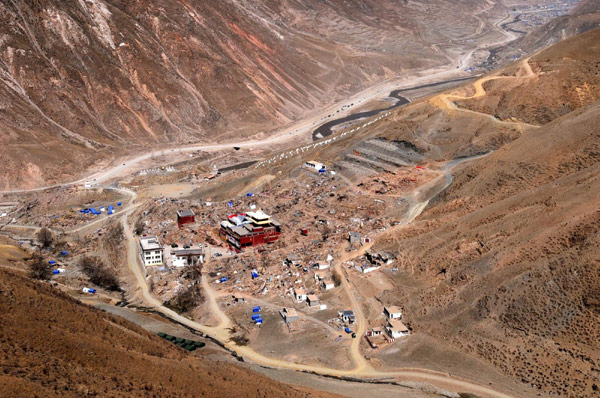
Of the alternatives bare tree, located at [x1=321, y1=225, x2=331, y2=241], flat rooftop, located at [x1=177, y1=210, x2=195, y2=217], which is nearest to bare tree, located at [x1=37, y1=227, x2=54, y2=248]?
flat rooftop, located at [x1=177, y1=210, x2=195, y2=217]

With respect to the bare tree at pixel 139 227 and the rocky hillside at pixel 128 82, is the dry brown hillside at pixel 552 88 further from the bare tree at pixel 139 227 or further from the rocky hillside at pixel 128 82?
the rocky hillside at pixel 128 82

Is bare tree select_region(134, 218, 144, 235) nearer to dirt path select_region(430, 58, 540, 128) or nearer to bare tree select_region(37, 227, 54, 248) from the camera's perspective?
bare tree select_region(37, 227, 54, 248)

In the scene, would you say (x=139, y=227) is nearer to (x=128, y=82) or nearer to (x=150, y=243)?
(x=150, y=243)

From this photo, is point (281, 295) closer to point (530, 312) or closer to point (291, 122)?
point (530, 312)

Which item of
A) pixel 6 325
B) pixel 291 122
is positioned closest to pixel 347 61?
pixel 291 122

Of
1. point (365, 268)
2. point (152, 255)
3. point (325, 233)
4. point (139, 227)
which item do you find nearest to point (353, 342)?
point (365, 268)

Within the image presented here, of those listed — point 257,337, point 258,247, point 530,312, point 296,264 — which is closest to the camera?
point 530,312
